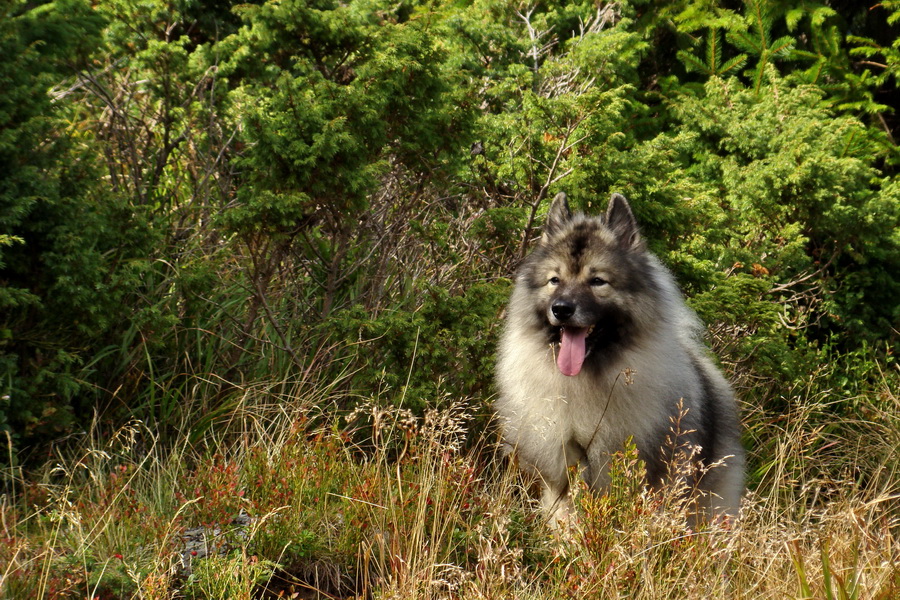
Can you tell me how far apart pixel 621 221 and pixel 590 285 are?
48 cm

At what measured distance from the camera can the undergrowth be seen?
11.6 feet

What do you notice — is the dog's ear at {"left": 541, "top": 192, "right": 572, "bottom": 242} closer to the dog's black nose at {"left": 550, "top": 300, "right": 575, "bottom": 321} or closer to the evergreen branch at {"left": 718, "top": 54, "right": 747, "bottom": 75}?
the dog's black nose at {"left": 550, "top": 300, "right": 575, "bottom": 321}

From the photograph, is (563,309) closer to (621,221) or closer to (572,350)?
(572,350)

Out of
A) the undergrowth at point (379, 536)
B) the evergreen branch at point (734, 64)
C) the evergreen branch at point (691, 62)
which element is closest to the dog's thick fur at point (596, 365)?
the undergrowth at point (379, 536)

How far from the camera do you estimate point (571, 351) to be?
4.53 m

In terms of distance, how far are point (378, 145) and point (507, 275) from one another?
1453 millimetres

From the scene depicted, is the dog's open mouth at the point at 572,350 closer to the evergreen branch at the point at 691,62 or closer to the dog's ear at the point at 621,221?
the dog's ear at the point at 621,221

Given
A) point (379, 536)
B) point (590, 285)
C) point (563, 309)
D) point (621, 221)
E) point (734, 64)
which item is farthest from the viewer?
point (734, 64)

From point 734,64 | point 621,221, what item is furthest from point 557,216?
point 734,64

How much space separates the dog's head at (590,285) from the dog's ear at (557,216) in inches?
2.2

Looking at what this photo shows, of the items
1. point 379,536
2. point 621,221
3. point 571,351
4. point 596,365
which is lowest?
point 379,536

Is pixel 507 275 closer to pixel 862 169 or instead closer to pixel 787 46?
pixel 862 169

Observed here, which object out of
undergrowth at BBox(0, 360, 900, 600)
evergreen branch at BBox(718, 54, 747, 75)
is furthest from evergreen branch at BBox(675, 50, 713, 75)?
undergrowth at BBox(0, 360, 900, 600)

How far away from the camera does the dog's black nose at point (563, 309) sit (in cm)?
443
